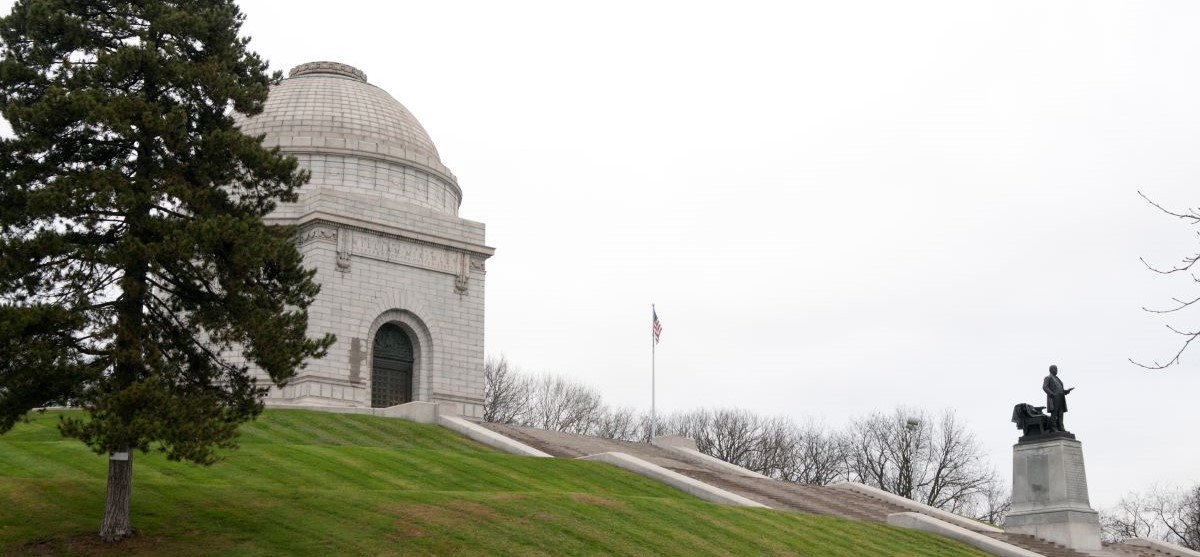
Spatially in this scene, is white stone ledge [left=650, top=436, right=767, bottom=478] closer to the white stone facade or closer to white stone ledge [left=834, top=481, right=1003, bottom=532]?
white stone ledge [left=834, top=481, right=1003, bottom=532]

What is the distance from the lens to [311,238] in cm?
4047

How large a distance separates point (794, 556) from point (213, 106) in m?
12.8

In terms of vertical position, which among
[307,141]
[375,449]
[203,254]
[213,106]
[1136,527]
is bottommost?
[1136,527]

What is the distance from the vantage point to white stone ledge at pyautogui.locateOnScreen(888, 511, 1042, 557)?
1128 inches

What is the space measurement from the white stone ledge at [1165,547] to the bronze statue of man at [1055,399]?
4656 mm

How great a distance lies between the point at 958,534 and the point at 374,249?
21.4 metres

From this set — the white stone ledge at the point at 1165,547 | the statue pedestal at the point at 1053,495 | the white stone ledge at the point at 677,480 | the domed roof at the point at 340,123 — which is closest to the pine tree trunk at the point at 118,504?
the white stone ledge at the point at 677,480

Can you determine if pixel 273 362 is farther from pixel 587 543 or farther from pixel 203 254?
pixel 587 543

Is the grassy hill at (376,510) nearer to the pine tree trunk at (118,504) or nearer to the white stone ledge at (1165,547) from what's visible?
the pine tree trunk at (118,504)

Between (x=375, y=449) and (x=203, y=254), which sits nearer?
(x=203, y=254)

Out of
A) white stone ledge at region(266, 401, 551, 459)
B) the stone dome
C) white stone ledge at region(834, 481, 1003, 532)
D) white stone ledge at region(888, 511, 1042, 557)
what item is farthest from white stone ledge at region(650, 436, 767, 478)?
the stone dome

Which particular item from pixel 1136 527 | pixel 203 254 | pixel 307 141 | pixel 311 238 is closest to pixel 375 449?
pixel 203 254

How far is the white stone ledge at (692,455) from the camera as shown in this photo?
38.1 metres

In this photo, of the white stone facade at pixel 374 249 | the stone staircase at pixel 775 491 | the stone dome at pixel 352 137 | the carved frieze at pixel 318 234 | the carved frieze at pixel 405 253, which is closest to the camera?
the stone staircase at pixel 775 491
